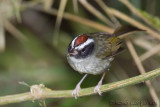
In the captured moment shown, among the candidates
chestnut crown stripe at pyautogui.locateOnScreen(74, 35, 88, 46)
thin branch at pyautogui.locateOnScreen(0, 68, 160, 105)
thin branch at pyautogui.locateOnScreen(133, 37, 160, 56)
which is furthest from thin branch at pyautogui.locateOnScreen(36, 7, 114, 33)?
thin branch at pyautogui.locateOnScreen(0, 68, 160, 105)

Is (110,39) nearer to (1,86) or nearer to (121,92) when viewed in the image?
(121,92)

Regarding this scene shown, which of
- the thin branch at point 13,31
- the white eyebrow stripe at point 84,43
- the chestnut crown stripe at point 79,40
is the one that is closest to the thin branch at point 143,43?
the white eyebrow stripe at point 84,43

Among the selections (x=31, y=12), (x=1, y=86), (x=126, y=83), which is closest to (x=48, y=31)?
(x=31, y=12)

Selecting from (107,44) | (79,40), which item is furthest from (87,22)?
(79,40)

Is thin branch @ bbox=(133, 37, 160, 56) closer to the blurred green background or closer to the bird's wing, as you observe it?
the blurred green background

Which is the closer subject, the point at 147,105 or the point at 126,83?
the point at 126,83

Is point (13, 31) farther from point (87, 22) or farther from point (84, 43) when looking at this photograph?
point (84, 43)
